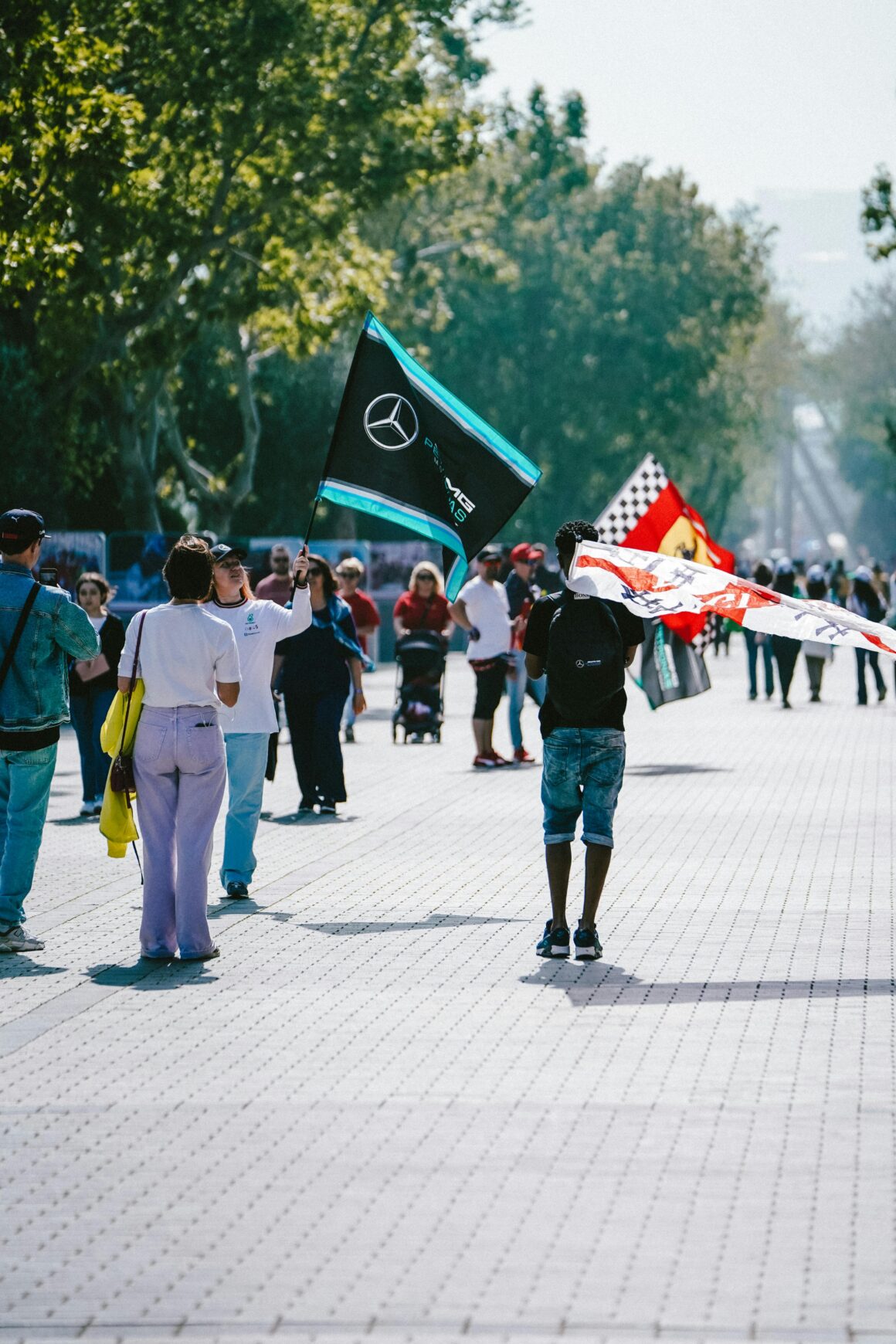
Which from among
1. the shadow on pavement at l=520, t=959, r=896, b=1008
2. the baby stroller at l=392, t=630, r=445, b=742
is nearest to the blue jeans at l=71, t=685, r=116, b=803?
the baby stroller at l=392, t=630, r=445, b=742

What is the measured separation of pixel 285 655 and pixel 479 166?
130 ft

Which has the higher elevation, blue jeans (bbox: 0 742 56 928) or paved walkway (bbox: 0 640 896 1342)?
blue jeans (bbox: 0 742 56 928)

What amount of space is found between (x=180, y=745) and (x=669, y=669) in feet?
35.3

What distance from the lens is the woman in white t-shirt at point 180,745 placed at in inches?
336

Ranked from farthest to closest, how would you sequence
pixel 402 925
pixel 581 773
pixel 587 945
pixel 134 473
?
pixel 134 473 < pixel 402 925 < pixel 581 773 < pixel 587 945

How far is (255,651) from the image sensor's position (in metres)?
10.4

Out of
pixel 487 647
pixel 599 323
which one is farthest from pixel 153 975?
pixel 599 323

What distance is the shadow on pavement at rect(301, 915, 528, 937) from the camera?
9398 mm

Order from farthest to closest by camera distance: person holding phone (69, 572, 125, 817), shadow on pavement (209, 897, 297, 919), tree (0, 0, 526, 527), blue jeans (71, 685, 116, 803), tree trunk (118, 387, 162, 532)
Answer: tree trunk (118, 387, 162, 532) < tree (0, 0, 526, 527) < blue jeans (71, 685, 116, 803) < person holding phone (69, 572, 125, 817) < shadow on pavement (209, 897, 297, 919)

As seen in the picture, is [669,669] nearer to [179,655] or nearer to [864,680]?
[864,680]

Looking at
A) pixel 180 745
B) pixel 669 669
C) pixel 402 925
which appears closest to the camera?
pixel 180 745

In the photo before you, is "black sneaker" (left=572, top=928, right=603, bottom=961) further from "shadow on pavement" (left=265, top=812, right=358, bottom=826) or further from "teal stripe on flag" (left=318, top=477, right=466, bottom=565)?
"shadow on pavement" (left=265, top=812, right=358, bottom=826)

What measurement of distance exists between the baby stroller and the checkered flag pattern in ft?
7.51

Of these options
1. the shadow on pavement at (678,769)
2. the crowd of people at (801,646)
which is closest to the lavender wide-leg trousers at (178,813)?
the shadow on pavement at (678,769)
